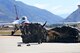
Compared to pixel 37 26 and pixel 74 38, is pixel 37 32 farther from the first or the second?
pixel 74 38

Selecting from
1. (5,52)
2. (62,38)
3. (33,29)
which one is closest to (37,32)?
(33,29)

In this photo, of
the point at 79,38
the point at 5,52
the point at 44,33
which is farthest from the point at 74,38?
the point at 5,52

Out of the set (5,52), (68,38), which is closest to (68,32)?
(68,38)

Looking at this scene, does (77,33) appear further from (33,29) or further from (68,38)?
(33,29)

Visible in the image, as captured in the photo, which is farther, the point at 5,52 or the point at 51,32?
the point at 51,32

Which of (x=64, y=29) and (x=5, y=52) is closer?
(x=5, y=52)

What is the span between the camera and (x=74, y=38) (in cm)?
3331

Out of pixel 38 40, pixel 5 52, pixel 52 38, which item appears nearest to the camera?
pixel 5 52

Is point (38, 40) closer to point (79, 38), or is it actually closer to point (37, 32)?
point (37, 32)

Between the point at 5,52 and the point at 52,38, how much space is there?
A: 1200 centimetres

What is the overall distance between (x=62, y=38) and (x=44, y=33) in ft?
5.94

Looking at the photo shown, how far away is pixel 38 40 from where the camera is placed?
1266 inches

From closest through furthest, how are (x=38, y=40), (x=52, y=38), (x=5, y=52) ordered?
(x=5, y=52)
(x=38, y=40)
(x=52, y=38)

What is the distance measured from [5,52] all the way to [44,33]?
10964 mm
